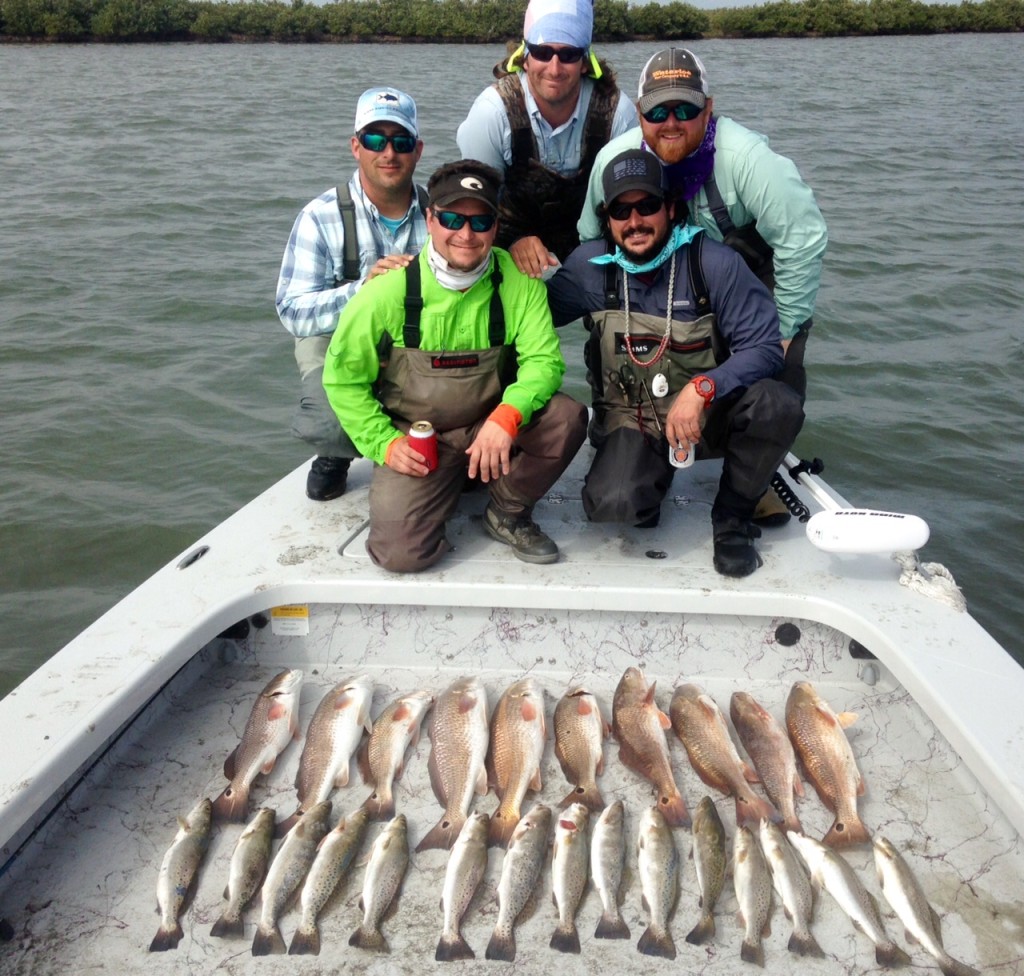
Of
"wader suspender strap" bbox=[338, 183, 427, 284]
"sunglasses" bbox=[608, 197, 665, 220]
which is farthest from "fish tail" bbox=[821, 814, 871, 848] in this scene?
"wader suspender strap" bbox=[338, 183, 427, 284]

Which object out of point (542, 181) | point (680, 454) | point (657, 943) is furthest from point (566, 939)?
point (542, 181)

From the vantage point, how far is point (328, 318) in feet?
15.0

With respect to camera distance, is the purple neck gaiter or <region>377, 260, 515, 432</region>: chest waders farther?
the purple neck gaiter

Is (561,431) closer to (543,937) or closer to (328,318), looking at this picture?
(328,318)

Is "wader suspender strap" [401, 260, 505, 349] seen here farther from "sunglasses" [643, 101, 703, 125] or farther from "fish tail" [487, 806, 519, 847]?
"fish tail" [487, 806, 519, 847]

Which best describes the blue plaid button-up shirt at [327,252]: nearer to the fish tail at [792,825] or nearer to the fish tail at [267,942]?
the fish tail at [267,942]

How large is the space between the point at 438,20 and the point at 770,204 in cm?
4743

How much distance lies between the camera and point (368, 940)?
290 cm

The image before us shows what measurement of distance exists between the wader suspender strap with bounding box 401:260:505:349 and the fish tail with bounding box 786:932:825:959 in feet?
8.05

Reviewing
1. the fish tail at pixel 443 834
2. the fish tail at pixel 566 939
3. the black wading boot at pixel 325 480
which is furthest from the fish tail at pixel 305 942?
the black wading boot at pixel 325 480

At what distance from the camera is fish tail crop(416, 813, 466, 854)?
327cm

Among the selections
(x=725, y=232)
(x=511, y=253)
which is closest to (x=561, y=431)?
(x=511, y=253)

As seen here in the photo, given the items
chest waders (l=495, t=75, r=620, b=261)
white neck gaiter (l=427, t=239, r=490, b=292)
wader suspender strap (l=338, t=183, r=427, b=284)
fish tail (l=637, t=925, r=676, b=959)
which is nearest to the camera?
fish tail (l=637, t=925, r=676, b=959)

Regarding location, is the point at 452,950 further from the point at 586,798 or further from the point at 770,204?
the point at 770,204
